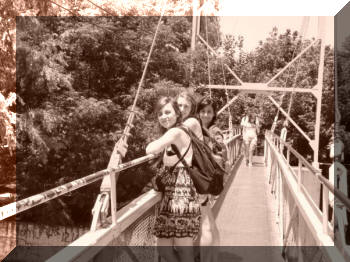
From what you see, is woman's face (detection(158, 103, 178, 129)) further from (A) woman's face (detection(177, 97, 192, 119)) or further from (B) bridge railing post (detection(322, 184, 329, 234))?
(B) bridge railing post (detection(322, 184, 329, 234))

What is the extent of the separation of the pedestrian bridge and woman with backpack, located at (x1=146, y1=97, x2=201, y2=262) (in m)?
0.12

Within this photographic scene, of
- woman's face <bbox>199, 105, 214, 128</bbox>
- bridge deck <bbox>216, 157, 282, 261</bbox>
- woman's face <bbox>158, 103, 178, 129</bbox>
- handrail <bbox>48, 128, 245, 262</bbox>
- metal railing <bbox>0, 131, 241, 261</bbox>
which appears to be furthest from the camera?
bridge deck <bbox>216, 157, 282, 261</bbox>

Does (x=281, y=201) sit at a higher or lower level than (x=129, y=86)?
lower

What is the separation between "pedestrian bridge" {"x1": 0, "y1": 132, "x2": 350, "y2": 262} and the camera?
2.40 m

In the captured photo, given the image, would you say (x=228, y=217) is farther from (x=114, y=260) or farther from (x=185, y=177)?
(x=114, y=260)

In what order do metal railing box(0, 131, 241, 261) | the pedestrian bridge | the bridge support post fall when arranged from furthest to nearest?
the bridge support post
the pedestrian bridge
metal railing box(0, 131, 241, 261)

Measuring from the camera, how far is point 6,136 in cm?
1285

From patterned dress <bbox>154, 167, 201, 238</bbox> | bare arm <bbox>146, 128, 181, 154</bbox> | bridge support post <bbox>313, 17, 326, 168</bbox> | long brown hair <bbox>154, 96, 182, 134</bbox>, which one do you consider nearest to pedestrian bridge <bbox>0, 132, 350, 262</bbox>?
patterned dress <bbox>154, 167, 201, 238</bbox>

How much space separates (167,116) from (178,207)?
20.4 inches

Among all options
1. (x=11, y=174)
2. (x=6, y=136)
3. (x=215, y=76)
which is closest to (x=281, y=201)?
(x=6, y=136)

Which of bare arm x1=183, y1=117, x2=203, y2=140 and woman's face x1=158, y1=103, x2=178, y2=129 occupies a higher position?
woman's face x1=158, y1=103, x2=178, y2=129

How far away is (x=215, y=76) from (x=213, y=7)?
2253 millimetres

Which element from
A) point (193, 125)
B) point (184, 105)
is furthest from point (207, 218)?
point (184, 105)

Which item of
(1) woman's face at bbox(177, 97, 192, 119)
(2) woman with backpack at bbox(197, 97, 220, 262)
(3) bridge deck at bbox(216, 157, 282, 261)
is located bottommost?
(3) bridge deck at bbox(216, 157, 282, 261)
